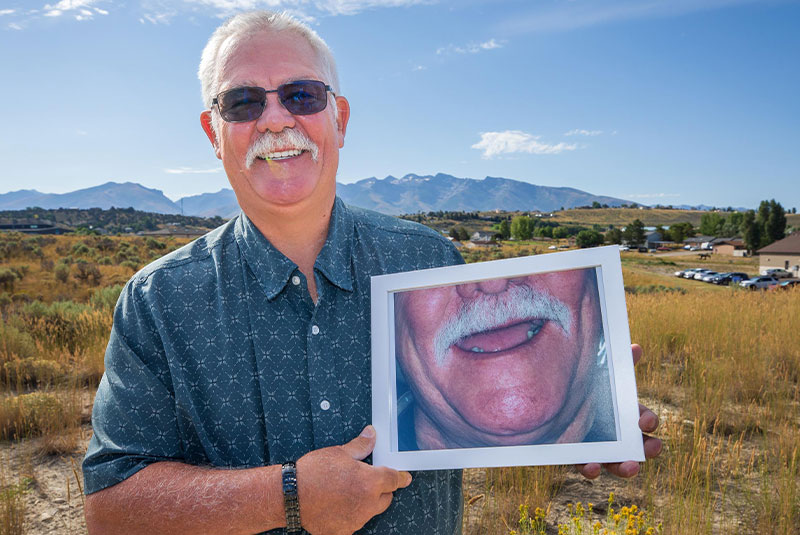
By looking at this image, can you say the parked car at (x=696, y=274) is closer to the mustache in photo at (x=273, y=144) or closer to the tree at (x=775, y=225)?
the tree at (x=775, y=225)

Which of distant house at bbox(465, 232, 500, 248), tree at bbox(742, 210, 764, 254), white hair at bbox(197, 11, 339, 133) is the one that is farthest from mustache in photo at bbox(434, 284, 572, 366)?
tree at bbox(742, 210, 764, 254)

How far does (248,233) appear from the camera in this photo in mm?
1749

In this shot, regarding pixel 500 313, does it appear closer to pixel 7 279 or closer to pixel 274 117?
pixel 274 117

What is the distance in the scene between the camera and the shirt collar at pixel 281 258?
64.7 inches

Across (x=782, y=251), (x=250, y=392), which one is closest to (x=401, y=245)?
(x=250, y=392)

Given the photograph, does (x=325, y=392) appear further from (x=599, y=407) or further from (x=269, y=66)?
(x=269, y=66)

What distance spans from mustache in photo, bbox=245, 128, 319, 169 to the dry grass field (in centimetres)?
190

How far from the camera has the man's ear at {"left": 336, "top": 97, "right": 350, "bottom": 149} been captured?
1935 millimetres

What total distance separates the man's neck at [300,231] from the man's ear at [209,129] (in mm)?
265

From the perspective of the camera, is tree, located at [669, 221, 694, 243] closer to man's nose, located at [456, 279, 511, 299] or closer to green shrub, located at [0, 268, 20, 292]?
green shrub, located at [0, 268, 20, 292]

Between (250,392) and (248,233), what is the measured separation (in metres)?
0.53

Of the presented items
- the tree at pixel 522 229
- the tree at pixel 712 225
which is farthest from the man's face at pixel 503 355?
the tree at pixel 712 225

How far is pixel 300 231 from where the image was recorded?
5.83ft

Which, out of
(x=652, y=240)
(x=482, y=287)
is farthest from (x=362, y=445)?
(x=652, y=240)
